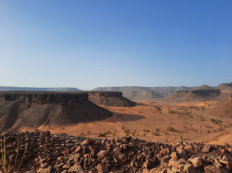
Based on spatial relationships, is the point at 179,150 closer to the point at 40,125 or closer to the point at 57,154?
the point at 57,154

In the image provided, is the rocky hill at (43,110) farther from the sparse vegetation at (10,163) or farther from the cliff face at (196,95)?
the cliff face at (196,95)

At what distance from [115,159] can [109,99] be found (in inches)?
1779

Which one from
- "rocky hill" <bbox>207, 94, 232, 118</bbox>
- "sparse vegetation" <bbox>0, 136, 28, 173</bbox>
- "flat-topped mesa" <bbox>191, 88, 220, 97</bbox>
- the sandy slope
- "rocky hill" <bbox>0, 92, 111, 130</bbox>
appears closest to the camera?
"sparse vegetation" <bbox>0, 136, 28, 173</bbox>

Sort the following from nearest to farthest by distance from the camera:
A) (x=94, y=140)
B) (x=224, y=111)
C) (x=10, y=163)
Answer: (x=10, y=163) → (x=94, y=140) → (x=224, y=111)

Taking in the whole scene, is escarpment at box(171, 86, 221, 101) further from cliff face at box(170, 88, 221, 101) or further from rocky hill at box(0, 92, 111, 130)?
rocky hill at box(0, 92, 111, 130)

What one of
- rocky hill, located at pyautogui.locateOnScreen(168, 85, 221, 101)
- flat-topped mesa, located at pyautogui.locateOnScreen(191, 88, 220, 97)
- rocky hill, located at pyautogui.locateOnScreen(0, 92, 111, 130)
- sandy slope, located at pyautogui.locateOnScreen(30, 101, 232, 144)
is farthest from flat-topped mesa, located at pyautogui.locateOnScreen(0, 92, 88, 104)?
flat-topped mesa, located at pyautogui.locateOnScreen(191, 88, 220, 97)

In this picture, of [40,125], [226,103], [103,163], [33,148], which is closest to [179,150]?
[103,163]

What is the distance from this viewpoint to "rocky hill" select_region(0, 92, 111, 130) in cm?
2194

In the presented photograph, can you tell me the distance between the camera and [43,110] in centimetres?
2419

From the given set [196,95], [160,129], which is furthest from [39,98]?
[196,95]

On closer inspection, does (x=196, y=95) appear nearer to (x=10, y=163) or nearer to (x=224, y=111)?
(x=224, y=111)

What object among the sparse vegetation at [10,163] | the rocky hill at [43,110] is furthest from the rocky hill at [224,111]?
the sparse vegetation at [10,163]

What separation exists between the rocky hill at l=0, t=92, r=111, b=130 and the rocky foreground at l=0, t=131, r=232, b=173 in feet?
56.3

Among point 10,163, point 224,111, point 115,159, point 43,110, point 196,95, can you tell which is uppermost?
point 115,159
